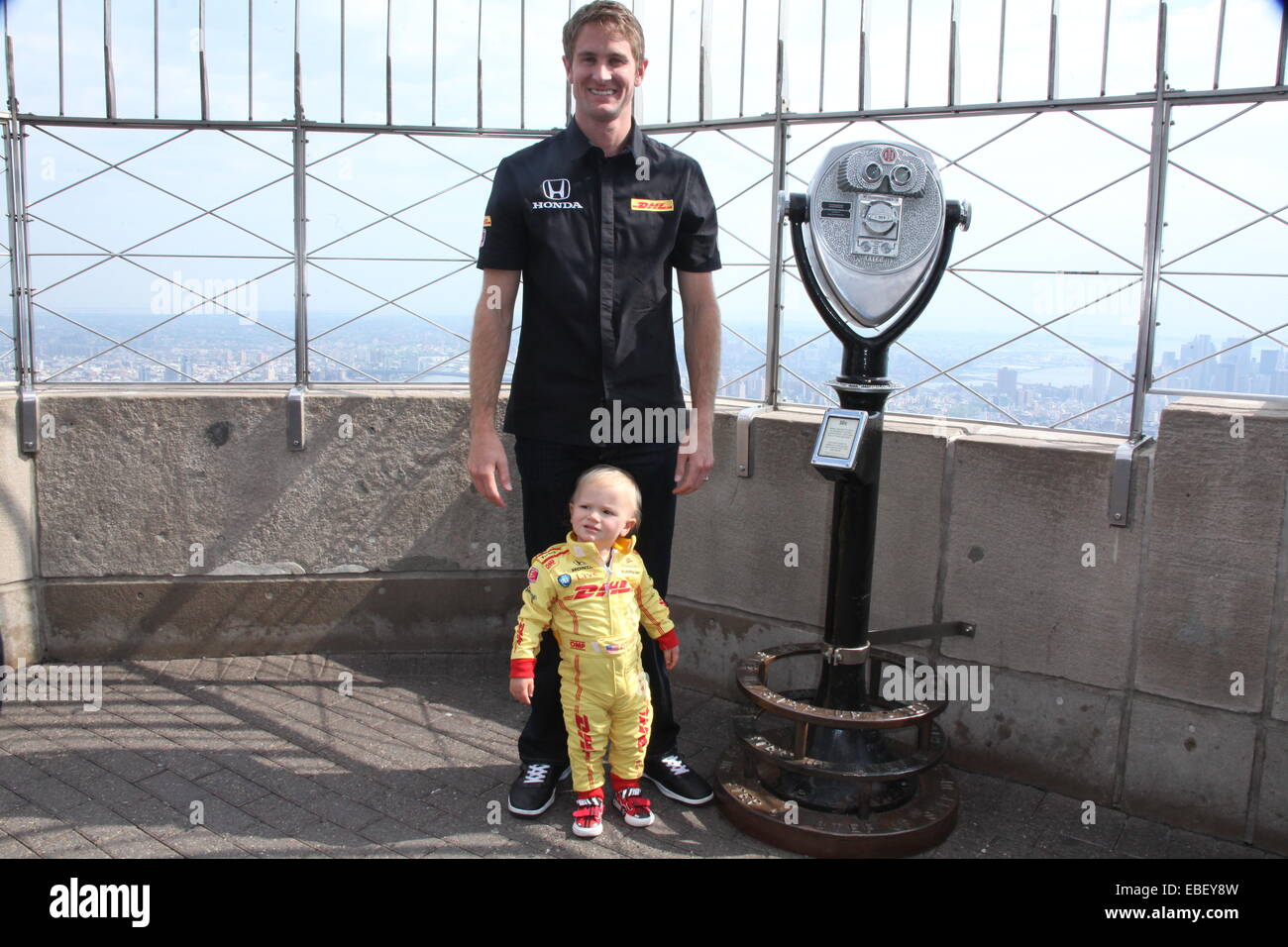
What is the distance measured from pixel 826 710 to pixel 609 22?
2.11 meters

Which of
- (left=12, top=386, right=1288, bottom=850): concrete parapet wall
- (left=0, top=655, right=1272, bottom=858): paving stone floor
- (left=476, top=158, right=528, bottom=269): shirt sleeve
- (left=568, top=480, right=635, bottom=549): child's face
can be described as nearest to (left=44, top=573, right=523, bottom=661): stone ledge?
(left=12, top=386, right=1288, bottom=850): concrete parapet wall

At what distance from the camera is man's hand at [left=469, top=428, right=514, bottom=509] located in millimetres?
3268

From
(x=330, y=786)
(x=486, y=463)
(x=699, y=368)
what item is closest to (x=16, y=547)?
(x=330, y=786)

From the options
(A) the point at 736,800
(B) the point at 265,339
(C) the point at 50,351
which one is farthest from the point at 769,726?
(C) the point at 50,351

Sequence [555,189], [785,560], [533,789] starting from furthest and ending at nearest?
[785,560] → [533,789] → [555,189]

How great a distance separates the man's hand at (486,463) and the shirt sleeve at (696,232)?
81 centimetres

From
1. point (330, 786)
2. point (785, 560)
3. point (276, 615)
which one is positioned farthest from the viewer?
point (276, 615)

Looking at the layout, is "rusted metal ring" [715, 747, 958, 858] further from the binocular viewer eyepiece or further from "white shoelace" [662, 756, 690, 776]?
the binocular viewer eyepiece

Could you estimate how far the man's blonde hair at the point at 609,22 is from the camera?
3166mm

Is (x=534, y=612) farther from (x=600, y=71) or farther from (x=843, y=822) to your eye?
(x=600, y=71)

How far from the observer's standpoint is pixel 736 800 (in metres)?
3.24

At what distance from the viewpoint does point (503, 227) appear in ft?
10.7

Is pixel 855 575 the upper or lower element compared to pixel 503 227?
lower

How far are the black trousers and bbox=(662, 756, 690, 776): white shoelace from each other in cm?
3
